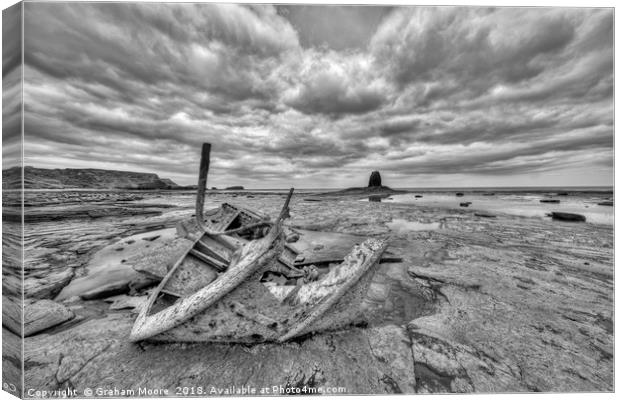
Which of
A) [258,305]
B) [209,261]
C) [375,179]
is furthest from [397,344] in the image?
[375,179]

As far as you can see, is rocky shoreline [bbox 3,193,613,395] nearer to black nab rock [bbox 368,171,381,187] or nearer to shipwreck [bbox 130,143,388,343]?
shipwreck [bbox 130,143,388,343]

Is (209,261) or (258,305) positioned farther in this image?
(209,261)

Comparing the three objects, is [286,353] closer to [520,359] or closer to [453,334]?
[453,334]

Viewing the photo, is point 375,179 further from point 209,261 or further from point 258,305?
point 258,305

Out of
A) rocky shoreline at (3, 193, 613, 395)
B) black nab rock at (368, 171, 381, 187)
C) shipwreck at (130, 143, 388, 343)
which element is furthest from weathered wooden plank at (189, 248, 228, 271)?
black nab rock at (368, 171, 381, 187)

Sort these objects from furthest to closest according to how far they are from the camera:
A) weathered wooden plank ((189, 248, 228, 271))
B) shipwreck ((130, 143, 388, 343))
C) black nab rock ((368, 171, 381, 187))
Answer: black nab rock ((368, 171, 381, 187))
weathered wooden plank ((189, 248, 228, 271))
shipwreck ((130, 143, 388, 343))

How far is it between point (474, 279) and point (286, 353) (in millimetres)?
3937

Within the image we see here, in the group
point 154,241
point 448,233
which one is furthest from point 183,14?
point 448,233

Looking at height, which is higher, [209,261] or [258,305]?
[258,305]

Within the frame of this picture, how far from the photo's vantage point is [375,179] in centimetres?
4644

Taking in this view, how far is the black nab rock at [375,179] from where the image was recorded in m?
46.0

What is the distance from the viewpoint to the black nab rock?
4597 cm

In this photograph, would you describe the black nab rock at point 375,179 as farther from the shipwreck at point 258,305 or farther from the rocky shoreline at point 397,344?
the shipwreck at point 258,305

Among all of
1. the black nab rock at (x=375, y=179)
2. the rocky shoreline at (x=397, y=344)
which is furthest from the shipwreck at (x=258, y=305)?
the black nab rock at (x=375, y=179)
